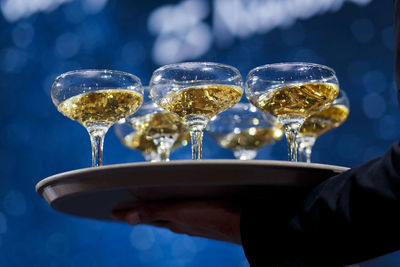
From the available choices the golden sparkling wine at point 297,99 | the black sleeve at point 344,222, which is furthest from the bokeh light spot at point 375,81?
the black sleeve at point 344,222

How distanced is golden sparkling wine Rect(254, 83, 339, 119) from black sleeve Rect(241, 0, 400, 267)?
0.68 ft

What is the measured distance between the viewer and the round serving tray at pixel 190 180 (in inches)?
18.9

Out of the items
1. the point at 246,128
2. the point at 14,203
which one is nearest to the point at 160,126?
the point at 246,128

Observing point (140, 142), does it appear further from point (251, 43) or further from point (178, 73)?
point (251, 43)

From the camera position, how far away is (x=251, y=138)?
3.16 ft

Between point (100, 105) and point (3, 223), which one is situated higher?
point (100, 105)

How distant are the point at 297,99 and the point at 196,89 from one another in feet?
0.47

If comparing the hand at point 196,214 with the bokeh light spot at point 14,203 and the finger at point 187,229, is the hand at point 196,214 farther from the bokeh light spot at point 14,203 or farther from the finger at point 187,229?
the bokeh light spot at point 14,203

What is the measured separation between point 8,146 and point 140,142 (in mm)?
1221

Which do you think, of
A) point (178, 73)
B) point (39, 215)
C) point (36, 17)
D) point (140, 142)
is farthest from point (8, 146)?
point (178, 73)

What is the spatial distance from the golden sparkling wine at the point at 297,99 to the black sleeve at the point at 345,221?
21 centimetres

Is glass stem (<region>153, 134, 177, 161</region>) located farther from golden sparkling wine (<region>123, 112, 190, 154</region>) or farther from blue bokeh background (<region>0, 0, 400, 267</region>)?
blue bokeh background (<region>0, 0, 400, 267</region>)

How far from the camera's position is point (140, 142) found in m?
0.99

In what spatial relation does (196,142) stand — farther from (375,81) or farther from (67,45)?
(67,45)
